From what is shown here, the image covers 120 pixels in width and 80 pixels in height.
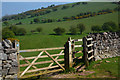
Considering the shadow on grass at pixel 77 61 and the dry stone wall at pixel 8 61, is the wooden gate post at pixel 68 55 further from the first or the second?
the dry stone wall at pixel 8 61

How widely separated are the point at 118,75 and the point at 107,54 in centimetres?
425

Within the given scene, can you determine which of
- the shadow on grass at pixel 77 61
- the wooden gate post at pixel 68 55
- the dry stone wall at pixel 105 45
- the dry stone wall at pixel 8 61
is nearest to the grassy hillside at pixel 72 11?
the dry stone wall at pixel 105 45

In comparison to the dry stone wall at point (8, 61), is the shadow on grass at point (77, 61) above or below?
below

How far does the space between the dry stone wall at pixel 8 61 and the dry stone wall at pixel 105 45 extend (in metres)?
5.86

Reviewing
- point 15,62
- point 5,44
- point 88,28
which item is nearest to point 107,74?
point 15,62

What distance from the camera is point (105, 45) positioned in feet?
36.9

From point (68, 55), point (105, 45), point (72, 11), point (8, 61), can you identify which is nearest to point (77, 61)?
point (68, 55)

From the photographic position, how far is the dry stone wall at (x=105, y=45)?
1030cm

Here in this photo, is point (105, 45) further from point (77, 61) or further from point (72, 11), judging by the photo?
point (72, 11)

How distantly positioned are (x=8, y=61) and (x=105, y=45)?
7.90m

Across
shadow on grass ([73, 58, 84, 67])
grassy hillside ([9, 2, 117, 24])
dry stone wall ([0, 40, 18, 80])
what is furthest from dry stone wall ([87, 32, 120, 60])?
grassy hillside ([9, 2, 117, 24])

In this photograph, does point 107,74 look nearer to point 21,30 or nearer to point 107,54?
point 107,54

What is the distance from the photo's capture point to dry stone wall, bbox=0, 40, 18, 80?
5.53 meters

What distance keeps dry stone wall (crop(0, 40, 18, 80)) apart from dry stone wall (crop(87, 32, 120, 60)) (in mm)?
5863
